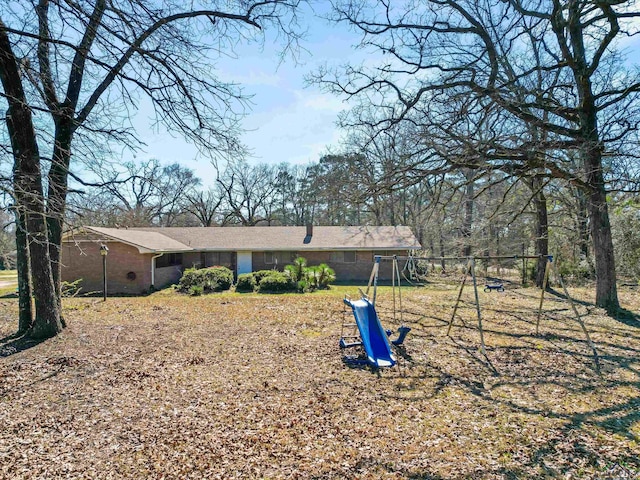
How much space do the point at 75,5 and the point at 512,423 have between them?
6.93 m

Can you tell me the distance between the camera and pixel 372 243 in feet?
74.7

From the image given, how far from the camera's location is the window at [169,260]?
66.2 feet

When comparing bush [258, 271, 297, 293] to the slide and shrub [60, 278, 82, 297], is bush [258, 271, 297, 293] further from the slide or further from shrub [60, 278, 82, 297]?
the slide

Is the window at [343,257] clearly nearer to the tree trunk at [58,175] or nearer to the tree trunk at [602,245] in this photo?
the tree trunk at [602,245]

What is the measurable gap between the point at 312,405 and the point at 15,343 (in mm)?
6692

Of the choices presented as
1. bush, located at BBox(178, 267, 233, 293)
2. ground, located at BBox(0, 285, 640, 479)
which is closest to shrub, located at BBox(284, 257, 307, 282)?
bush, located at BBox(178, 267, 233, 293)

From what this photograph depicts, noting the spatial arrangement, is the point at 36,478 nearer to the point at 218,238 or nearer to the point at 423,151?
the point at 423,151

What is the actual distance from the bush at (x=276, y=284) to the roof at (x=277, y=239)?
477 centimetres

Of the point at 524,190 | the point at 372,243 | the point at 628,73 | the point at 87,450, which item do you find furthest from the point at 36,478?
the point at 372,243

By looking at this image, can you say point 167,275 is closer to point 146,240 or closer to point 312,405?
point 146,240

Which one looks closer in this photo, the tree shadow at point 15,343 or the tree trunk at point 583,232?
the tree shadow at point 15,343

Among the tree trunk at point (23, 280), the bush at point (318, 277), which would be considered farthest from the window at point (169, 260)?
the tree trunk at point (23, 280)

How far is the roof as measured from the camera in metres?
22.3

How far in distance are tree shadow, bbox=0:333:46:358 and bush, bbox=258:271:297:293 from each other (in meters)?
10.3
